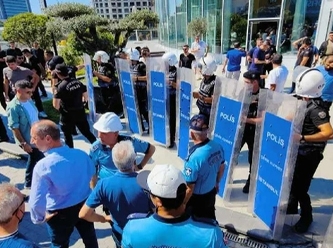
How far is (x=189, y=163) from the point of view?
8.02 feet

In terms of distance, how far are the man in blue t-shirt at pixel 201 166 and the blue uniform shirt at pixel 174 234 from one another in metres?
0.84

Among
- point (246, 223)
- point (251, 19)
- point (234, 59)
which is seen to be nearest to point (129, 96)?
point (246, 223)

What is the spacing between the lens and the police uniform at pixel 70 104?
14.8ft

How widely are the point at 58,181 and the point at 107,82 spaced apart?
4.54m

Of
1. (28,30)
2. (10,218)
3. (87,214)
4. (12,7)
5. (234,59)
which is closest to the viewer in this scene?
(10,218)

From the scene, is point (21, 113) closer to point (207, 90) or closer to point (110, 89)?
point (207, 90)

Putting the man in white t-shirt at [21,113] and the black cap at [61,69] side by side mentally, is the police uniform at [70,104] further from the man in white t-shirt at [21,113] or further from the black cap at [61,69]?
the man in white t-shirt at [21,113]

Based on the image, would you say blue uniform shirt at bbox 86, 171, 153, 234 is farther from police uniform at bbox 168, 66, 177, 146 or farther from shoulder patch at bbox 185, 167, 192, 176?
police uniform at bbox 168, 66, 177, 146

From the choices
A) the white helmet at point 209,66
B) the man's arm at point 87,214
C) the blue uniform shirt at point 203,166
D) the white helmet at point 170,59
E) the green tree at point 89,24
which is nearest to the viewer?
the man's arm at point 87,214

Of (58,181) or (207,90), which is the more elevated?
(207,90)

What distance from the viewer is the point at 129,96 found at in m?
5.85

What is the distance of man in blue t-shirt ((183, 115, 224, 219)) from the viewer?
2.43 meters

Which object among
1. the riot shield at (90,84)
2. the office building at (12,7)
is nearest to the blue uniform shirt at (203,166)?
the riot shield at (90,84)

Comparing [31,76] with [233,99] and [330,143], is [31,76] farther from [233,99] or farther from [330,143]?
[330,143]
